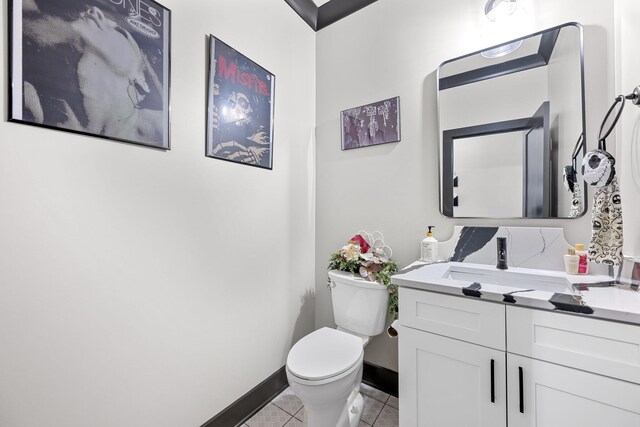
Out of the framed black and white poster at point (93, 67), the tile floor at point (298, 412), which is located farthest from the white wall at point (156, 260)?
the tile floor at point (298, 412)

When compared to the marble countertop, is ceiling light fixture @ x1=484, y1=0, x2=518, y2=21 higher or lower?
higher

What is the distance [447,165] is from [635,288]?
906 mm

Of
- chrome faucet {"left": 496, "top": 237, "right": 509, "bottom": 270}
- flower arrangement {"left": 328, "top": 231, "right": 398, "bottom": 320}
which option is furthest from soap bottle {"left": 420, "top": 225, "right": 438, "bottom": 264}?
chrome faucet {"left": 496, "top": 237, "right": 509, "bottom": 270}

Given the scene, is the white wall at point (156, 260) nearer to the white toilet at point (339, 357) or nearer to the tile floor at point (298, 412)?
the tile floor at point (298, 412)

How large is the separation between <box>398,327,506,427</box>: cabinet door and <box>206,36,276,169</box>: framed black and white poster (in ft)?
4.03

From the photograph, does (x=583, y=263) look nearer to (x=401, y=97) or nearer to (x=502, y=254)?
(x=502, y=254)

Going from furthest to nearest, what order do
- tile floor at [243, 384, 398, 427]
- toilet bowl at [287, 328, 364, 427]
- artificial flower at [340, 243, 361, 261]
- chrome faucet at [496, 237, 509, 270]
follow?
artificial flower at [340, 243, 361, 261] → tile floor at [243, 384, 398, 427] → chrome faucet at [496, 237, 509, 270] → toilet bowl at [287, 328, 364, 427]

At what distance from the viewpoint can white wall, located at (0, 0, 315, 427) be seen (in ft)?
2.74

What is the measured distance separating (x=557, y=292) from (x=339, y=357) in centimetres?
96

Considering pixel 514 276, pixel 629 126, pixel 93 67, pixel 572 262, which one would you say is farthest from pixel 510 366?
pixel 93 67

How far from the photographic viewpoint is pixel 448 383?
1049 millimetres

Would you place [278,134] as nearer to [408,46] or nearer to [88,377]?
[408,46]

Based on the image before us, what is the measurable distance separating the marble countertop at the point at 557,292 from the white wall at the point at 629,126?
21cm

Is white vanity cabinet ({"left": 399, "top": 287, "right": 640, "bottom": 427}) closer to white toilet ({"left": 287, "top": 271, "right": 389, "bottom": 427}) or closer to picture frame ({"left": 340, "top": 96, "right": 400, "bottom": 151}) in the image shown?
white toilet ({"left": 287, "top": 271, "right": 389, "bottom": 427})
